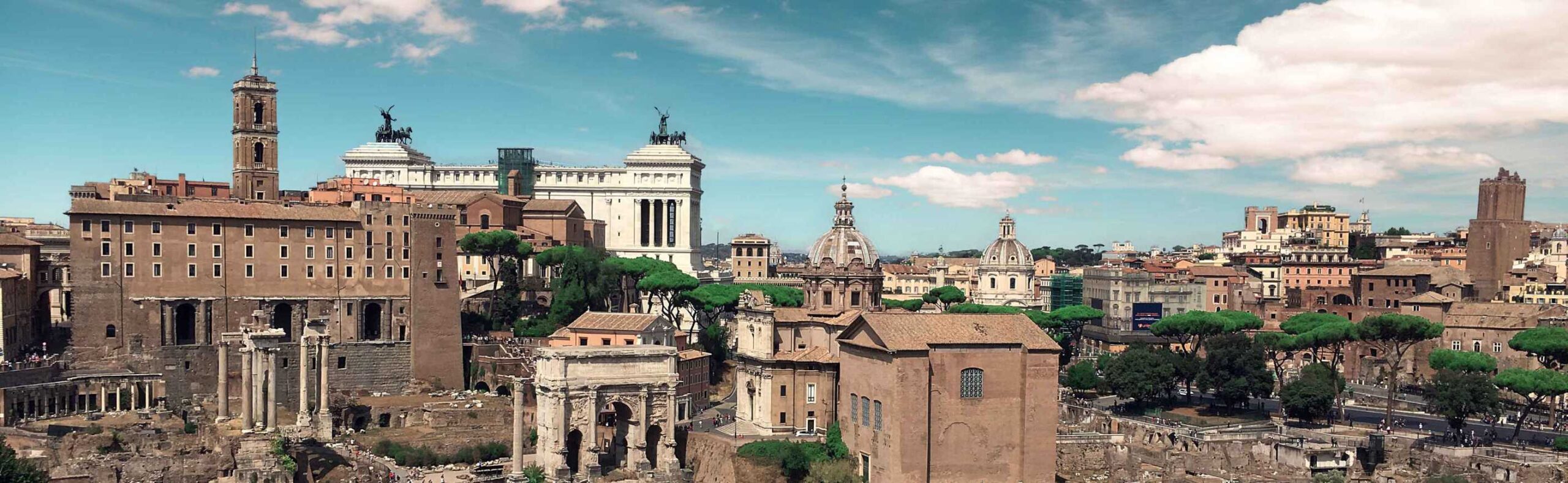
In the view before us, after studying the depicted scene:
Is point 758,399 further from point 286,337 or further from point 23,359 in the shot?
point 23,359

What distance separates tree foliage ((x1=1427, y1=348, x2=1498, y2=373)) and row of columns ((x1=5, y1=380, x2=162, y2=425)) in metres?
67.8

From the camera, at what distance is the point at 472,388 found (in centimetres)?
7100

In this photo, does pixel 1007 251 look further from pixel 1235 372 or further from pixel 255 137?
pixel 255 137

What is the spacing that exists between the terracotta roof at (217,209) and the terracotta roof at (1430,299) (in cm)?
7091

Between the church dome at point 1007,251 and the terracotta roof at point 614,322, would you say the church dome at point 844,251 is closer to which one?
the terracotta roof at point 614,322

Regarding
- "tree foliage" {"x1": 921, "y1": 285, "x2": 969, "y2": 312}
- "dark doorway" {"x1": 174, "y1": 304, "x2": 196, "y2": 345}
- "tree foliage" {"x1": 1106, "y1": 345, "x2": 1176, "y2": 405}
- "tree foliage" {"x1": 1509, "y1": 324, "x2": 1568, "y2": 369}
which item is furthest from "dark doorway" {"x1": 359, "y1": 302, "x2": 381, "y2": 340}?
"tree foliage" {"x1": 1509, "y1": 324, "x2": 1568, "y2": 369}

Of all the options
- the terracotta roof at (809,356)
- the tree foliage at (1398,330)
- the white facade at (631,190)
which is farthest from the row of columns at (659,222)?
the tree foliage at (1398,330)

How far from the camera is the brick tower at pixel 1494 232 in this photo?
315 ft

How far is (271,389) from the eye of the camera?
5600 centimetres

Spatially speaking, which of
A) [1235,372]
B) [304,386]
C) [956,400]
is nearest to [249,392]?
[304,386]

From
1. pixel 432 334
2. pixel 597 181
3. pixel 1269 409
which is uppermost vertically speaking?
pixel 597 181

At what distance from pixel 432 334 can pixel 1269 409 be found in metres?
48.2

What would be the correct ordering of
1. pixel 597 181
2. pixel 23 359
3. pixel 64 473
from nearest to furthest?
1. pixel 64 473
2. pixel 23 359
3. pixel 597 181

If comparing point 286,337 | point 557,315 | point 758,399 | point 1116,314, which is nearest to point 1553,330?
point 1116,314
